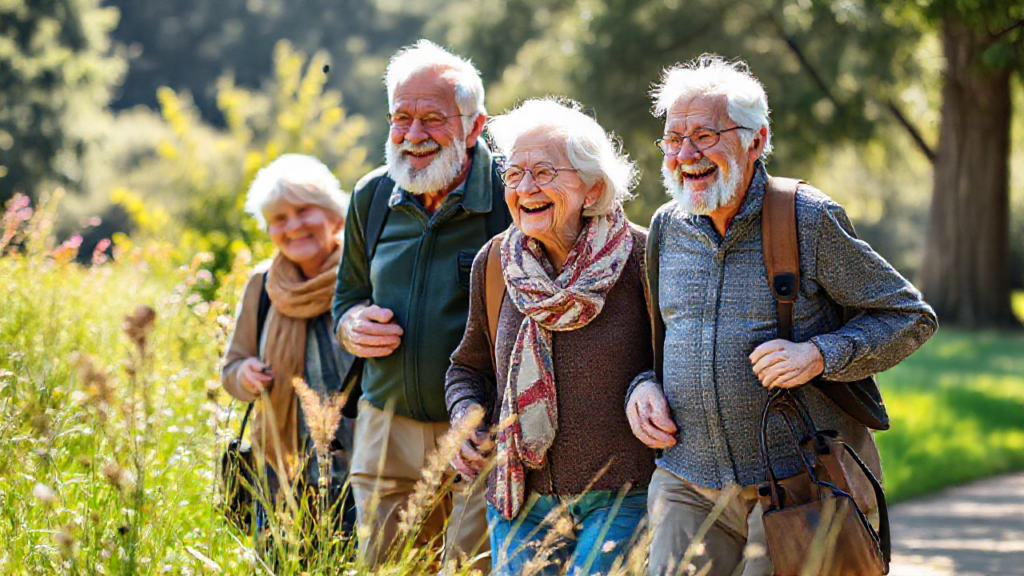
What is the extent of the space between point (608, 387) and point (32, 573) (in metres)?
1.90

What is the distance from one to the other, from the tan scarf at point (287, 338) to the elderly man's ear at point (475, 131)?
88cm

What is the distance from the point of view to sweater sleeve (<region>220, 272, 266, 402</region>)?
207 inches

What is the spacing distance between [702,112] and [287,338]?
2319mm

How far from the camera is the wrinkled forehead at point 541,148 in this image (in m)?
4.00

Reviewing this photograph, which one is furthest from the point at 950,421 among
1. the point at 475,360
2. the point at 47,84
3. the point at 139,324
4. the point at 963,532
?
the point at 47,84

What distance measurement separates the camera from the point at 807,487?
3.62m

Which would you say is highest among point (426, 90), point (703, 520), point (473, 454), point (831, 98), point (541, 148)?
point (831, 98)

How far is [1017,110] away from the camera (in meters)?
23.5

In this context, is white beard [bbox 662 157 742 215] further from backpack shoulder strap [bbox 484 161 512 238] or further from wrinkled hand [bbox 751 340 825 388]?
backpack shoulder strap [bbox 484 161 512 238]

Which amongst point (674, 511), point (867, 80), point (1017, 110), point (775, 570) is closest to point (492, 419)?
point (674, 511)

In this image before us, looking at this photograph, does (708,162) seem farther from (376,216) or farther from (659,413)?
(376,216)

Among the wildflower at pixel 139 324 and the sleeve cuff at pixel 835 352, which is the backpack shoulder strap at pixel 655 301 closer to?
the sleeve cuff at pixel 835 352

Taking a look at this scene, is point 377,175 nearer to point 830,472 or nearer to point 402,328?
point 402,328

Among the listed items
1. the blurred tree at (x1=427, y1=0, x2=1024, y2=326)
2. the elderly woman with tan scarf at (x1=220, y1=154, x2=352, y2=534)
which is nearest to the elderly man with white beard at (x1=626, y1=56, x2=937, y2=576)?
the elderly woman with tan scarf at (x1=220, y1=154, x2=352, y2=534)
